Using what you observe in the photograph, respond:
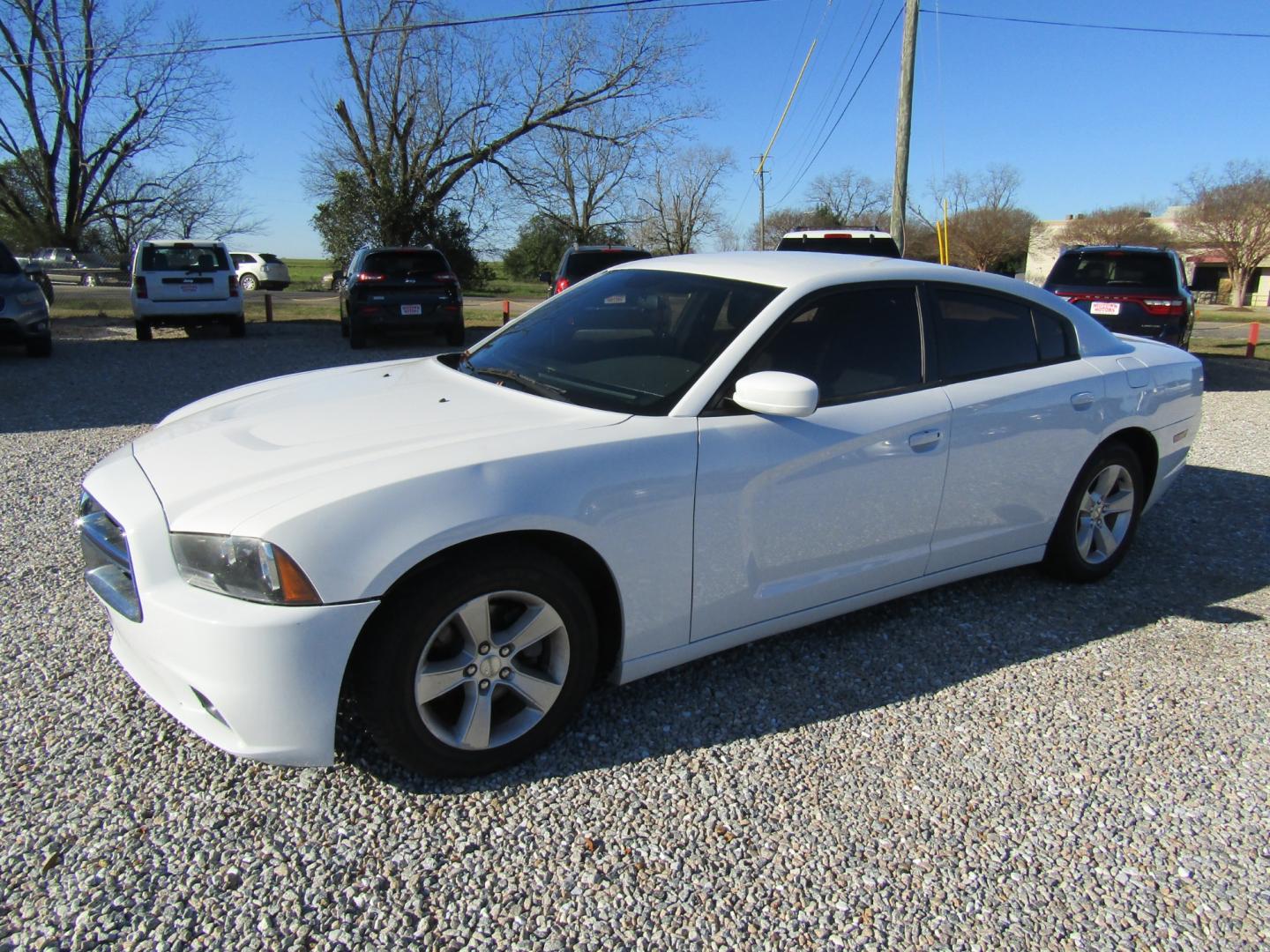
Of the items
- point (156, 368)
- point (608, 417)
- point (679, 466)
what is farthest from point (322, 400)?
point (156, 368)

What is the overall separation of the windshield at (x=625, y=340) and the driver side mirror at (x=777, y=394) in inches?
9.5

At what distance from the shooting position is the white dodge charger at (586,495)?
2.46 metres

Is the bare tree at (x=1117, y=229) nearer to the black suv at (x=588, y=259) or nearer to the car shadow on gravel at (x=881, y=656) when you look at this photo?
the black suv at (x=588, y=259)

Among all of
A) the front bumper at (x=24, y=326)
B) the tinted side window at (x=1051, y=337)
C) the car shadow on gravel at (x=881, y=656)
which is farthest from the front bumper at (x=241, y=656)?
the front bumper at (x=24, y=326)

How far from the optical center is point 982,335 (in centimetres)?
396

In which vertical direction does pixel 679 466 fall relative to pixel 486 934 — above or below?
above

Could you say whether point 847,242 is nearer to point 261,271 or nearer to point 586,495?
point 586,495

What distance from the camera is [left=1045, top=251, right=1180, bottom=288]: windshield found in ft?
35.2

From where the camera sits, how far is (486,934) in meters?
2.19

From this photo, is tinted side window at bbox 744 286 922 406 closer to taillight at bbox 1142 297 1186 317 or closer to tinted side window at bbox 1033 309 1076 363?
tinted side window at bbox 1033 309 1076 363

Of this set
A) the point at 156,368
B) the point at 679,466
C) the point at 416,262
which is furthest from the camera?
the point at 416,262

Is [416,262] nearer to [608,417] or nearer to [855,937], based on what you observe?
[608,417]

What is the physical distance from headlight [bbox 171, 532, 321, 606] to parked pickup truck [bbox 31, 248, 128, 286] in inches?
1511

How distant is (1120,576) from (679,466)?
9.73 ft
